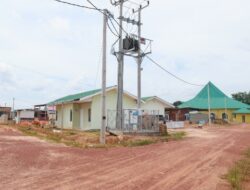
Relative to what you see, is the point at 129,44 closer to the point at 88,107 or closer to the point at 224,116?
the point at 88,107

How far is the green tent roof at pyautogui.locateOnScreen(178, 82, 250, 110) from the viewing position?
65.6 m

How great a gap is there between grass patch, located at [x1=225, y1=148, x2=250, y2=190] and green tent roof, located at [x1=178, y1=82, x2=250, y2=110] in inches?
2047

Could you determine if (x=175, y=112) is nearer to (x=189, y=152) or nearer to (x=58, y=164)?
(x=189, y=152)

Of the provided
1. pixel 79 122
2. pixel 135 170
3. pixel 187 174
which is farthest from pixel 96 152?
pixel 79 122

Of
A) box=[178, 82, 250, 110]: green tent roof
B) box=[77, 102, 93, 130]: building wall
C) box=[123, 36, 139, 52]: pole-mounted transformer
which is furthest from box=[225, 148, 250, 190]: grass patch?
box=[178, 82, 250, 110]: green tent roof

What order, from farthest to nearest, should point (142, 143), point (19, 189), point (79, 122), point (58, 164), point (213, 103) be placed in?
point (213, 103), point (79, 122), point (142, 143), point (58, 164), point (19, 189)

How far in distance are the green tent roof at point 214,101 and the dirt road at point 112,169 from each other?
167 feet

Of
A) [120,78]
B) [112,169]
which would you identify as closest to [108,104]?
[120,78]

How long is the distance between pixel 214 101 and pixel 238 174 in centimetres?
6040

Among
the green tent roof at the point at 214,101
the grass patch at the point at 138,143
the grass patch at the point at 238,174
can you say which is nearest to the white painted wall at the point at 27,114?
the green tent roof at the point at 214,101

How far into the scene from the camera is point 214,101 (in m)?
68.6

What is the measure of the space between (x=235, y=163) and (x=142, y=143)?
23.3ft

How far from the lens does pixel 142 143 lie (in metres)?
18.7

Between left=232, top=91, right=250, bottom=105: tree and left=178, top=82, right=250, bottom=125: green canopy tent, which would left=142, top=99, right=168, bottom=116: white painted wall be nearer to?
left=178, top=82, right=250, bottom=125: green canopy tent
